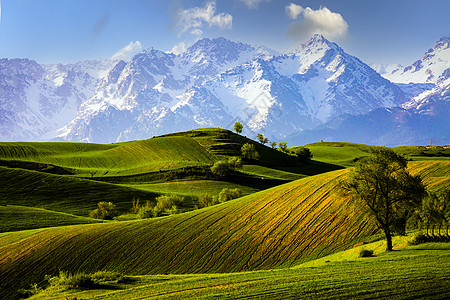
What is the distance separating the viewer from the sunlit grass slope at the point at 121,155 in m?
147

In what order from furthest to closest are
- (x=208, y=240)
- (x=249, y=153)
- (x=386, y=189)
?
(x=249, y=153) → (x=208, y=240) → (x=386, y=189)

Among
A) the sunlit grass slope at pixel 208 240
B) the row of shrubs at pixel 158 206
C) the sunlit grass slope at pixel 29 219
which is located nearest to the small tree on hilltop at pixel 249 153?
the row of shrubs at pixel 158 206

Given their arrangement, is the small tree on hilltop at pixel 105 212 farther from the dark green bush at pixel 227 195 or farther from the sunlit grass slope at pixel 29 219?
the dark green bush at pixel 227 195

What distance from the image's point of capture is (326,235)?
46906 mm

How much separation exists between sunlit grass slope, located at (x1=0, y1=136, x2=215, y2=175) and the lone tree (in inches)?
4206

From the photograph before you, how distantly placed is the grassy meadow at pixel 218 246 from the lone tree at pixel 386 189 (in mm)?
1822

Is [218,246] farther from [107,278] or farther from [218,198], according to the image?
[218,198]

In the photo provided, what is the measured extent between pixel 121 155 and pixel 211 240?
406 feet

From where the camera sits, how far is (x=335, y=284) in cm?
2614

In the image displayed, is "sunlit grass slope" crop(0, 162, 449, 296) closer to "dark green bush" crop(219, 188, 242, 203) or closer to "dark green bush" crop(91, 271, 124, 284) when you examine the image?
"dark green bush" crop(91, 271, 124, 284)

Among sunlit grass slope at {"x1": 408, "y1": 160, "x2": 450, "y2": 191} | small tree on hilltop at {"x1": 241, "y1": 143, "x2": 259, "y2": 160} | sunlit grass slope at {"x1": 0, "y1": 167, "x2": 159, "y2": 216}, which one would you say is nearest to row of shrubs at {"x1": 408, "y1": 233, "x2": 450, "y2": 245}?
sunlit grass slope at {"x1": 408, "y1": 160, "x2": 450, "y2": 191}

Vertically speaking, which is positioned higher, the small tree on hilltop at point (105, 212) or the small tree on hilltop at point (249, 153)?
the small tree on hilltop at point (249, 153)

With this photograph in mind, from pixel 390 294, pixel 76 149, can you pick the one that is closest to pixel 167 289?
pixel 390 294

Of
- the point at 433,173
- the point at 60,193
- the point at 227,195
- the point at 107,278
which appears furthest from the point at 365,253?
the point at 60,193
